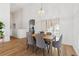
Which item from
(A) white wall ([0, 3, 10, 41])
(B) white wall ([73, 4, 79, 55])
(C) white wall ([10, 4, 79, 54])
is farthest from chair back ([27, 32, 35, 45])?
(B) white wall ([73, 4, 79, 55])

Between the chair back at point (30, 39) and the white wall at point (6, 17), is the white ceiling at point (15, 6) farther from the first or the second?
the chair back at point (30, 39)

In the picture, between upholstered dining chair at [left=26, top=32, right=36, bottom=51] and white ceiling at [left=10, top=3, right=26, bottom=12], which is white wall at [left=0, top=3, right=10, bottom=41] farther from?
upholstered dining chair at [left=26, top=32, right=36, bottom=51]

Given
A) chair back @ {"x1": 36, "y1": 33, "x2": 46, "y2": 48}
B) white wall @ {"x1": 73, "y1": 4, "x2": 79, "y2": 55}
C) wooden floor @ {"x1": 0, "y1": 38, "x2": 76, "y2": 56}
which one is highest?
white wall @ {"x1": 73, "y1": 4, "x2": 79, "y2": 55}

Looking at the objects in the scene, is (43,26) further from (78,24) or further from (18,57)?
(18,57)

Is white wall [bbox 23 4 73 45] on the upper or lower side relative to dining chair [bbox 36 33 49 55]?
upper

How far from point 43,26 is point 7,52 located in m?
0.77

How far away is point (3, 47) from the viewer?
1696 mm

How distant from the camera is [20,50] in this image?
172 centimetres

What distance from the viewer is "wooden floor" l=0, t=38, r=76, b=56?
5.55 ft

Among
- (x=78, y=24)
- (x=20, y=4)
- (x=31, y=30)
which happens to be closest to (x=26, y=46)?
(x=31, y=30)

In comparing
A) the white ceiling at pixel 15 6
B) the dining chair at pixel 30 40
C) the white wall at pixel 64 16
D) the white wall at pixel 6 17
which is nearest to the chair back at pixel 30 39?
the dining chair at pixel 30 40

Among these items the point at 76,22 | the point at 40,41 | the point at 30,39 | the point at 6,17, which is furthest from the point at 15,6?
the point at 76,22

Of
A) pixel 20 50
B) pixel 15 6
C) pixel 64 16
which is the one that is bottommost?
pixel 20 50

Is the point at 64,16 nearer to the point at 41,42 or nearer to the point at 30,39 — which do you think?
the point at 41,42
